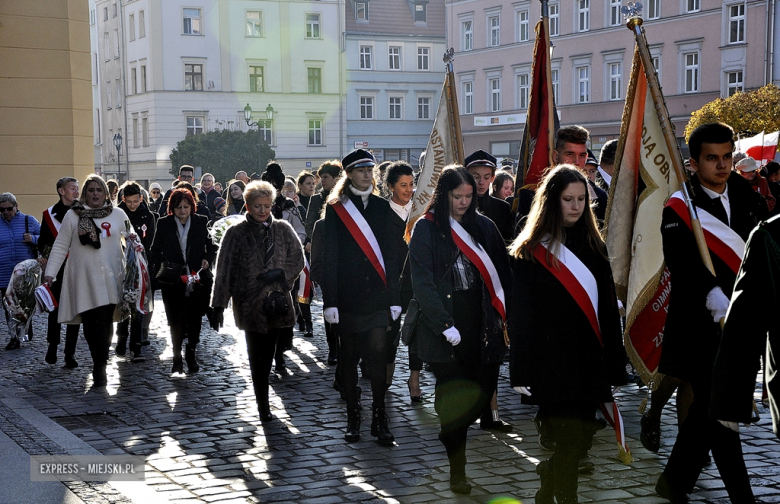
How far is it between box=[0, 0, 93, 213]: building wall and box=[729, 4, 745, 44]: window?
97.7ft

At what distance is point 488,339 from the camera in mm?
5574

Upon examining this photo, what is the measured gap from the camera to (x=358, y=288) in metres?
7.00

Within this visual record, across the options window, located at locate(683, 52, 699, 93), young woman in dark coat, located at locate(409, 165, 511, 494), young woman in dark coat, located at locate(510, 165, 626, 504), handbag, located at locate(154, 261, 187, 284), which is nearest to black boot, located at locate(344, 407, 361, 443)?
young woman in dark coat, located at locate(409, 165, 511, 494)

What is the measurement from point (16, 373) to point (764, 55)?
35004 millimetres

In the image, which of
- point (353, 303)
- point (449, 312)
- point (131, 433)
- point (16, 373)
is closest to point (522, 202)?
point (353, 303)

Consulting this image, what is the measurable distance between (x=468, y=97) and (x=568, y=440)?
5140 cm

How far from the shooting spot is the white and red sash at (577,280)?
491 centimetres

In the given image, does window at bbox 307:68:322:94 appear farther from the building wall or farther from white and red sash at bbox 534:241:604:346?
white and red sash at bbox 534:241:604:346

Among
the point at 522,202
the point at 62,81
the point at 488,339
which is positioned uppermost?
the point at 62,81

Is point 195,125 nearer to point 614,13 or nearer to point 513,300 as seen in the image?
point 614,13

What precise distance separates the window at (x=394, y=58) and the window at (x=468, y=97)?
8.90 m

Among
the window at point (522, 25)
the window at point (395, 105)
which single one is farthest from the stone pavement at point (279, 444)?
the window at point (395, 105)

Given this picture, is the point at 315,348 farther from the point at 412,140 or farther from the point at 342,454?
the point at 412,140

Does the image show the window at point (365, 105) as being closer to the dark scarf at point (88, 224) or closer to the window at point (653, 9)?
the window at point (653, 9)
